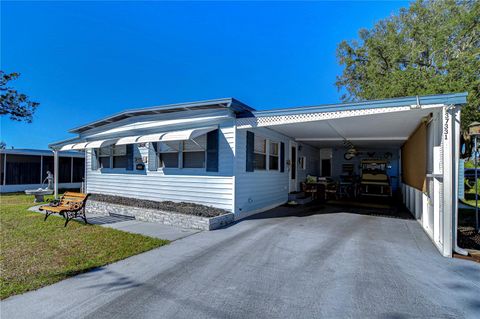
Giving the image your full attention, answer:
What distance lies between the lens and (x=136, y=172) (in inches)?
377

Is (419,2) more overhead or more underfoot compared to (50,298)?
more overhead

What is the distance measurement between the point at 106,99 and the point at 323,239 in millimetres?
33311

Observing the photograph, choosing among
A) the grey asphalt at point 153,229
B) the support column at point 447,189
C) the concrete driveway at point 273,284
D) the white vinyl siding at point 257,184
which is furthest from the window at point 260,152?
the support column at point 447,189

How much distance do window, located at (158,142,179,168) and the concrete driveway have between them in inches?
160

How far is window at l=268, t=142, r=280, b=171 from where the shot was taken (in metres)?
9.16

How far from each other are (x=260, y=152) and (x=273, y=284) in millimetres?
5571

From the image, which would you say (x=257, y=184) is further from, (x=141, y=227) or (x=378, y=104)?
(x=378, y=104)

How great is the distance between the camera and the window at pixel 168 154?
845 cm

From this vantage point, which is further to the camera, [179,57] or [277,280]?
[179,57]

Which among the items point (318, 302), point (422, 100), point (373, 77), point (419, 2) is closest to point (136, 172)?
point (318, 302)

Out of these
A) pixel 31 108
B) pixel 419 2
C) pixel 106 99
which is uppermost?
pixel 419 2

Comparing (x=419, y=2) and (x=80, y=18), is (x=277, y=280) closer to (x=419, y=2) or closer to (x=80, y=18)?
(x=80, y=18)

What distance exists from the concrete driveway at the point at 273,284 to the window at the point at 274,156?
423 cm

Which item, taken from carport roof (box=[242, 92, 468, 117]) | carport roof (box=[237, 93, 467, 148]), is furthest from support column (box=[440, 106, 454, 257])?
carport roof (box=[237, 93, 467, 148])
